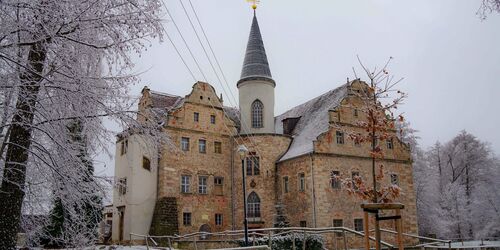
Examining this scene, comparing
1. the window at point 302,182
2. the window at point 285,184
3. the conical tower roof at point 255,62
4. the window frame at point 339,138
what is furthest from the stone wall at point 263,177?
the conical tower roof at point 255,62

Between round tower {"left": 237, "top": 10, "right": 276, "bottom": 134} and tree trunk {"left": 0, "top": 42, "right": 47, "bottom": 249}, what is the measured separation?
87.0 feet

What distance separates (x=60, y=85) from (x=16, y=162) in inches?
54.5

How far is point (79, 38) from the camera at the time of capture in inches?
257

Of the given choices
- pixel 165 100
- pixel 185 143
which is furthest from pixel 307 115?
pixel 165 100

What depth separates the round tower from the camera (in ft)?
111

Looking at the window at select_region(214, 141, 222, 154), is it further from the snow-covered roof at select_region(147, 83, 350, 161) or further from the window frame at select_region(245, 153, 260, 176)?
the snow-covered roof at select_region(147, 83, 350, 161)

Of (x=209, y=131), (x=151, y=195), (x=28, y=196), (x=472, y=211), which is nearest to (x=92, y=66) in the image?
(x=28, y=196)

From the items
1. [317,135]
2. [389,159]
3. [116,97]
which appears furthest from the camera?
[389,159]

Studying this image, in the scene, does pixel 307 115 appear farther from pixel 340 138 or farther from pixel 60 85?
pixel 60 85

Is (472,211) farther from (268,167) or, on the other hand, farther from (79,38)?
(79,38)

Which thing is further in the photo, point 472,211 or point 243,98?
point 472,211

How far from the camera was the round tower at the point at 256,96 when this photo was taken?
34.0m

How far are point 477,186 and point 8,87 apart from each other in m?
44.4

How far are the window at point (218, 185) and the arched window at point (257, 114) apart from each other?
5383 mm
